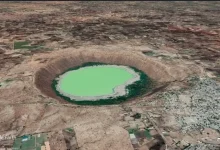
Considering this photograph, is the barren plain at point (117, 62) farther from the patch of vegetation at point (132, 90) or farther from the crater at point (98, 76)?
the patch of vegetation at point (132, 90)

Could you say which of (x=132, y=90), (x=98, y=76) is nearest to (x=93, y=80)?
(x=98, y=76)

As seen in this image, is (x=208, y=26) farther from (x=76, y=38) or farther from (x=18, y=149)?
(x=18, y=149)

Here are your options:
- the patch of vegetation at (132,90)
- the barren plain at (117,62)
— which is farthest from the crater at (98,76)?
the barren plain at (117,62)

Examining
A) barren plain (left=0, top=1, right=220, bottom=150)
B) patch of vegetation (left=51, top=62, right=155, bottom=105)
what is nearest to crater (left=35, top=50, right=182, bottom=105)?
patch of vegetation (left=51, top=62, right=155, bottom=105)

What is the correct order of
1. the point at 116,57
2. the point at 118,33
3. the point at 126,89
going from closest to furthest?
the point at 126,89 → the point at 116,57 → the point at 118,33

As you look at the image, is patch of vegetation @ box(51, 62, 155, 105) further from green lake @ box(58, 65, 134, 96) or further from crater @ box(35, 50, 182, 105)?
green lake @ box(58, 65, 134, 96)

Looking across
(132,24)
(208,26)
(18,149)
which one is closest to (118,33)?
(132,24)
